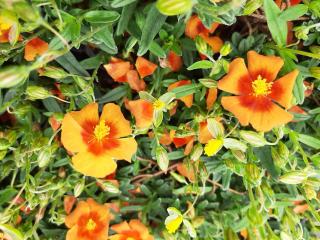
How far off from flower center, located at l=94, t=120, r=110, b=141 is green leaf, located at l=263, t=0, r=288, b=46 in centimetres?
35

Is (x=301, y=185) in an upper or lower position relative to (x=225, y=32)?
lower

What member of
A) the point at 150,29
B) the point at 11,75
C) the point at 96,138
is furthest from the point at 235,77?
the point at 11,75

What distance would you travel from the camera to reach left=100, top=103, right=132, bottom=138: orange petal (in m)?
0.89

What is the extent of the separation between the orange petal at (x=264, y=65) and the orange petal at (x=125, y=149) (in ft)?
0.83

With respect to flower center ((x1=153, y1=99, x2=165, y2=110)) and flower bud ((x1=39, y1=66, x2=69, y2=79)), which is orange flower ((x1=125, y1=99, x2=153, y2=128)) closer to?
flower center ((x1=153, y1=99, x2=165, y2=110))

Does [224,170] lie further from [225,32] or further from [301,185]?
[225,32]

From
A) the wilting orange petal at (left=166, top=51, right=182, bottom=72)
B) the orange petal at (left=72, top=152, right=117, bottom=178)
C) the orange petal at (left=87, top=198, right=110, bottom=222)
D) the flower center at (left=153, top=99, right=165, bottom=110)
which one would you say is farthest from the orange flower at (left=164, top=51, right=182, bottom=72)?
the orange petal at (left=87, top=198, right=110, bottom=222)

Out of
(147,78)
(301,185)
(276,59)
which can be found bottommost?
(301,185)

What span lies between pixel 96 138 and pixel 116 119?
61 mm

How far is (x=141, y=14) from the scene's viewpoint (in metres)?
0.84

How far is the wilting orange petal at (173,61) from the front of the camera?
93cm

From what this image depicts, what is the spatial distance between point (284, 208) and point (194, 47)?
40 centimetres

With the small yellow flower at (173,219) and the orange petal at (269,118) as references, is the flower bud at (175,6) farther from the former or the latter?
the small yellow flower at (173,219)

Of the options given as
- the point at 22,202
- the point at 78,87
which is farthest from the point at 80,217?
the point at 78,87
